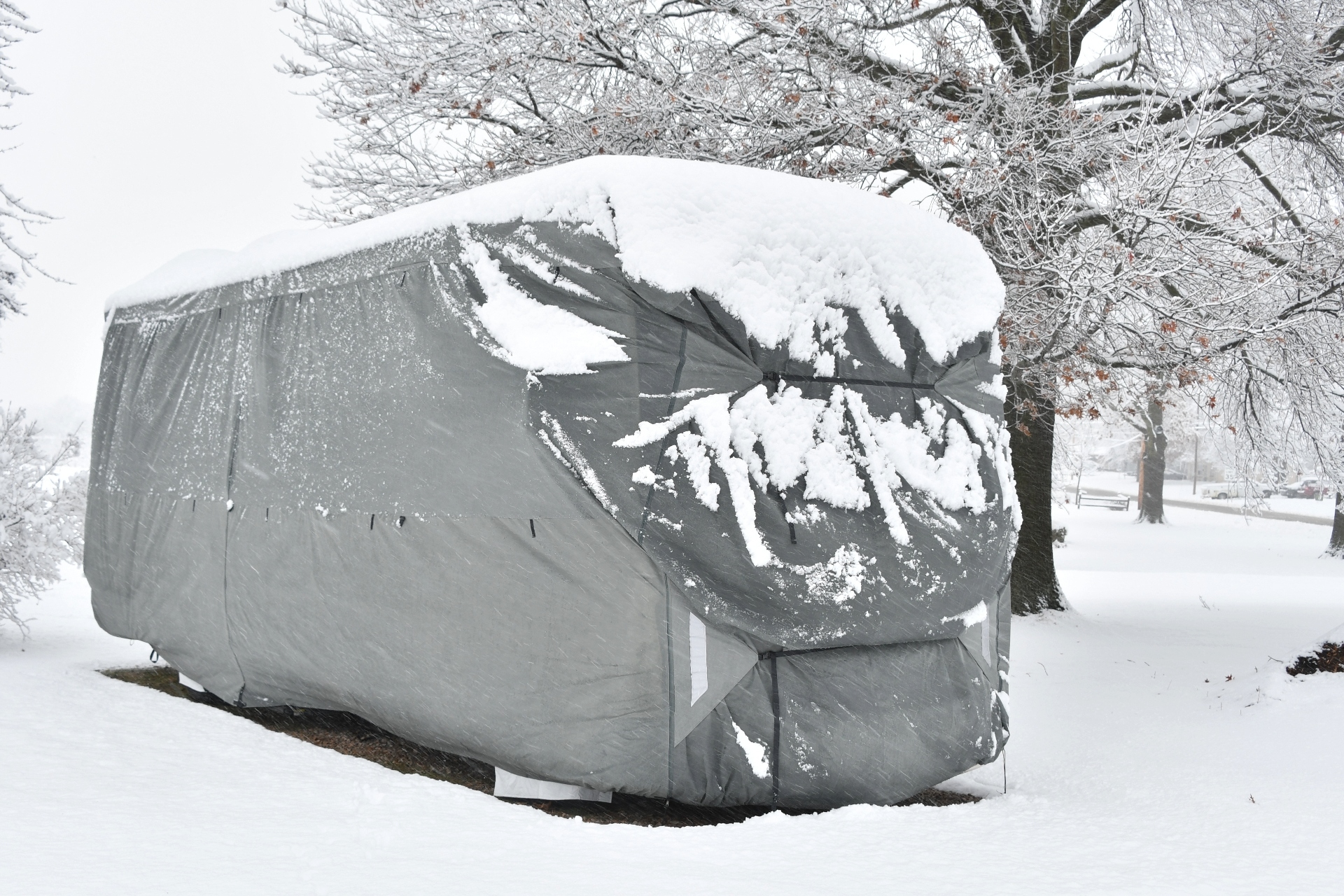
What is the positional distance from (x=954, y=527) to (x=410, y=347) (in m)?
2.32

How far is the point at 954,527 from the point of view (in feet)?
13.7

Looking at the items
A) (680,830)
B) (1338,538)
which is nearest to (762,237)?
(680,830)

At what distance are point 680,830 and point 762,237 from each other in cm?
209

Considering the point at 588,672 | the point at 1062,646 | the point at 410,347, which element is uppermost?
the point at 410,347

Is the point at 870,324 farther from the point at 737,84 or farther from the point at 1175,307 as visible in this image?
the point at 737,84

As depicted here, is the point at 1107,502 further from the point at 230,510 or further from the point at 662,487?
the point at 662,487

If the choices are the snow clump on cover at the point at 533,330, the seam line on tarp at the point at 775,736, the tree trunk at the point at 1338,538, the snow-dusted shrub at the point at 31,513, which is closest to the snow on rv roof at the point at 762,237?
the snow clump on cover at the point at 533,330

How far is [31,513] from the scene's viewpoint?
24.2 ft

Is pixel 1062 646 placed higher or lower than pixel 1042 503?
lower

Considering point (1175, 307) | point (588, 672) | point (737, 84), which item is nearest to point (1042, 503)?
point (1175, 307)

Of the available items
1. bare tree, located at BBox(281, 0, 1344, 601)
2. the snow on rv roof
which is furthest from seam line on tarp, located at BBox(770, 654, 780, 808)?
bare tree, located at BBox(281, 0, 1344, 601)

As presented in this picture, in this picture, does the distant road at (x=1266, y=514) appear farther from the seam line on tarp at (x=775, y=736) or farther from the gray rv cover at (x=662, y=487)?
the seam line on tarp at (x=775, y=736)

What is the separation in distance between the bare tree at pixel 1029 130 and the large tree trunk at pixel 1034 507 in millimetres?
29

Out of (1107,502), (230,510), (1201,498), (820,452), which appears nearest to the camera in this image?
(820,452)
